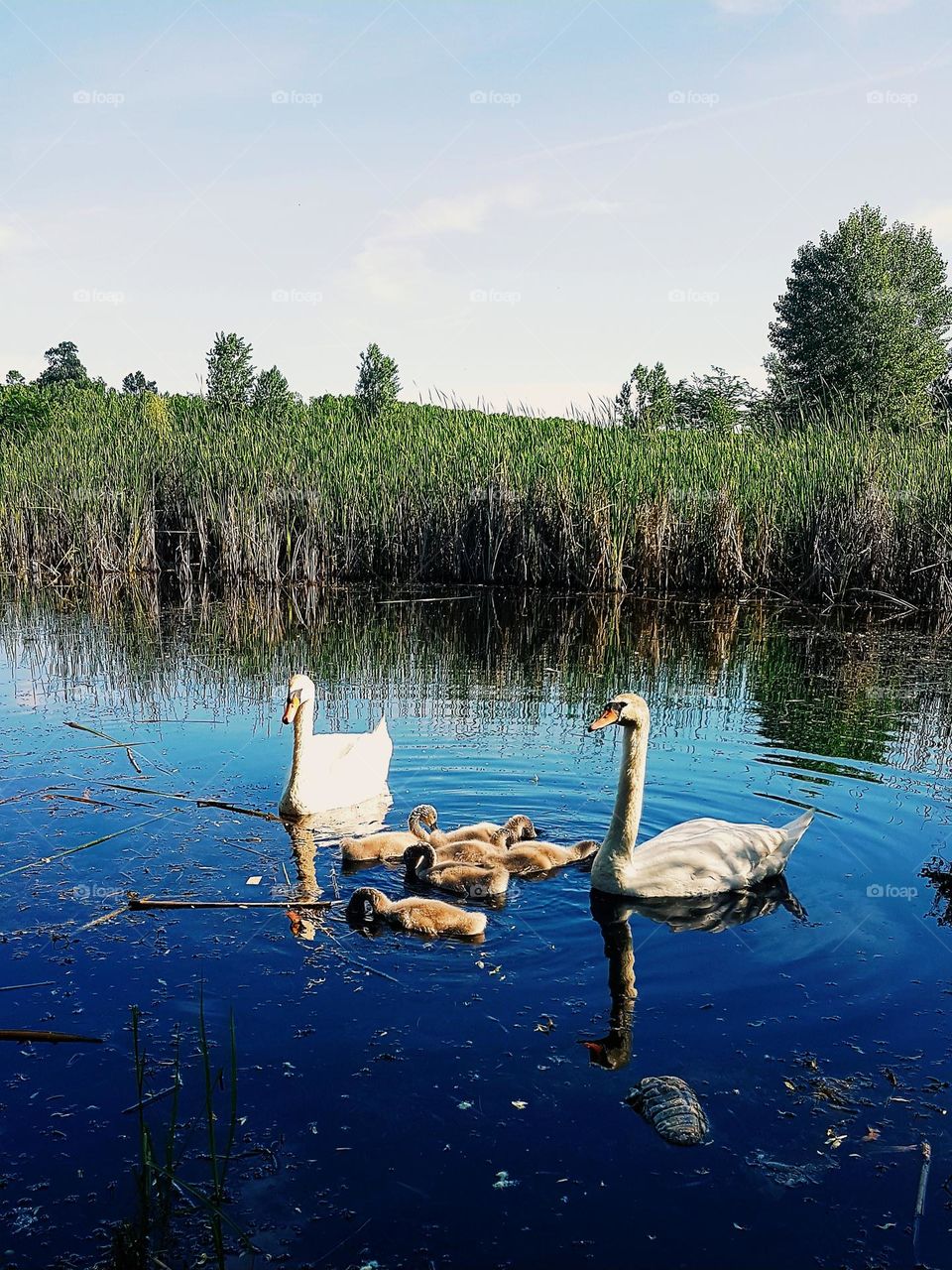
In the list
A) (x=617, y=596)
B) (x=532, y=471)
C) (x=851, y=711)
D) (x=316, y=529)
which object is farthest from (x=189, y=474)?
(x=851, y=711)

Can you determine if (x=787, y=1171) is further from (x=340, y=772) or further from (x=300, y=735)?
(x=300, y=735)

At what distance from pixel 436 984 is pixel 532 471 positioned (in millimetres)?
17054

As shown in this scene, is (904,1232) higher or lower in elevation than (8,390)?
lower

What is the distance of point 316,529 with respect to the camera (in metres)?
21.8

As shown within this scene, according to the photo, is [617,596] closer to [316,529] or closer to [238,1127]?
[316,529]

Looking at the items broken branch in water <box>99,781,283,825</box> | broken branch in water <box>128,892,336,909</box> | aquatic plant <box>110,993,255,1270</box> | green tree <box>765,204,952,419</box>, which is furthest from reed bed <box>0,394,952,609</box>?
green tree <box>765,204,952,419</box>

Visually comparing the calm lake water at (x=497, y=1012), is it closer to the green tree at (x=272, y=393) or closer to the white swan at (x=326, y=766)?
the white swan at (x=326, y=766)

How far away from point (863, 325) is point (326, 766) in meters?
50.5

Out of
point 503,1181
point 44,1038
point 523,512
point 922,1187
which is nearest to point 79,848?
point 44,1038

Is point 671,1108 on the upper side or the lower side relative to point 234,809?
lower

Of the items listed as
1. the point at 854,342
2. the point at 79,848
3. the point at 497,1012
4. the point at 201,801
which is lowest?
the point at 497,1012

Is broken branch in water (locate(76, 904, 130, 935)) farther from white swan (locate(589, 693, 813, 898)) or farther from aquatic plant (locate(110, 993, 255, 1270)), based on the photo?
white swan (locate(589, 693, 813, 898))

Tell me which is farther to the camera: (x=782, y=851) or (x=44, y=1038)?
(x=782, y=851)

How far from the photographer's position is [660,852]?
251 inches
